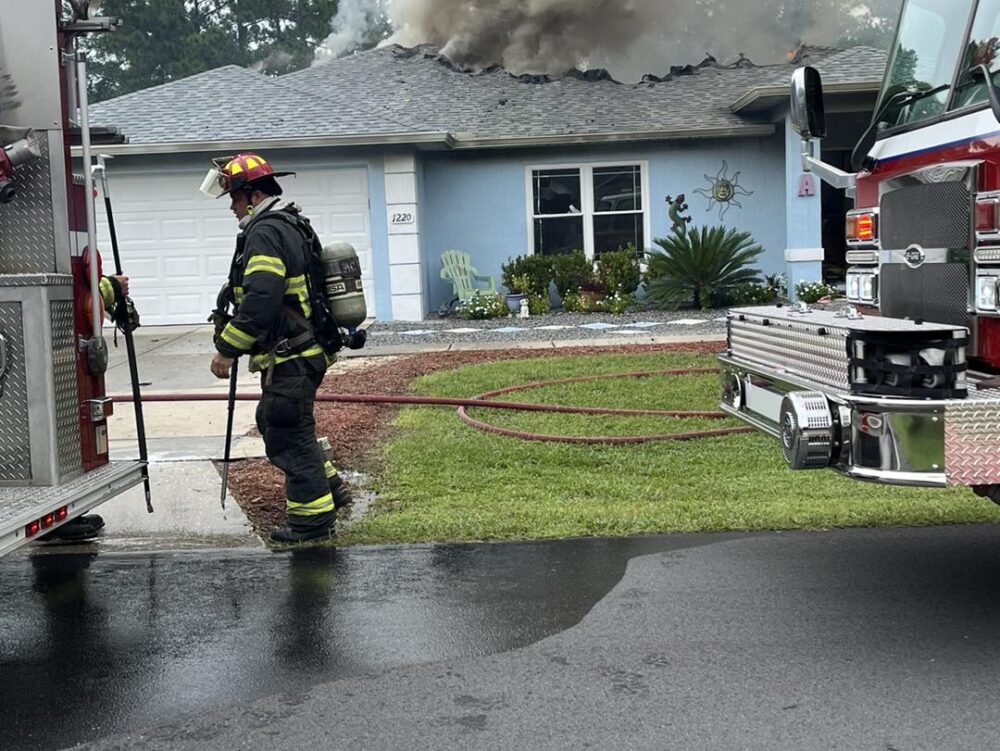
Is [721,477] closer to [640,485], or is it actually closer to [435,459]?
[640,485]

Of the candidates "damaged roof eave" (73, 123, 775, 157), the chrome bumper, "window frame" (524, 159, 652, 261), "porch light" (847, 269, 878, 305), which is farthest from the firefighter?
"window frame" (524, 159, 652, 261)

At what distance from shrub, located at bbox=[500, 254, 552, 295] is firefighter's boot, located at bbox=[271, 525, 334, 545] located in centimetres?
1113

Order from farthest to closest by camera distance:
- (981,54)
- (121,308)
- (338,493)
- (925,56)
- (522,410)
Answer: (522,410)
(338,493)
(121,308)
(925,56)
(981,54)

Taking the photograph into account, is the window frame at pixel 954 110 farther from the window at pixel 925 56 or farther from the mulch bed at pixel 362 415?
the mulch bed at pixel 362 415

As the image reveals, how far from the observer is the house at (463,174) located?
637 inches

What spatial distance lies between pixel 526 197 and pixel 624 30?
5719mm

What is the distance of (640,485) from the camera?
656cm

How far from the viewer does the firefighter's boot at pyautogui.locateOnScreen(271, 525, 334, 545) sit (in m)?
5.65

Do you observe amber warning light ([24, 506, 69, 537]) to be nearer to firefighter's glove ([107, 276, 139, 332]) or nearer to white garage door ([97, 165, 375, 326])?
firefighter's glove ([107, 276, 139, 332])

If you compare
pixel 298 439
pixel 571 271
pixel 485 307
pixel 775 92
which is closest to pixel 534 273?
pixel 571 271

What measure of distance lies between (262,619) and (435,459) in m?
2.82

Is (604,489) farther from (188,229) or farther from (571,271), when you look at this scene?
(188,229)

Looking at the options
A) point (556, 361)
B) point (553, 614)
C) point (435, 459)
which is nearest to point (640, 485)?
point (435, 459)

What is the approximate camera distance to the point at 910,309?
448cm
